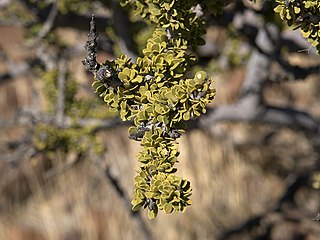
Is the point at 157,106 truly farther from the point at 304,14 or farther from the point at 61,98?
the point at 61,98

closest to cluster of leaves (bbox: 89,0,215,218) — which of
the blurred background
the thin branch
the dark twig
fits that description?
the dark twig

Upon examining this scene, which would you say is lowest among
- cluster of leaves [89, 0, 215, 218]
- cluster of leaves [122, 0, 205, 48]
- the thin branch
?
cluster of leaves [89, 0, 215, 218]

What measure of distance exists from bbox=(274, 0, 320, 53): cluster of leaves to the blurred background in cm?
52

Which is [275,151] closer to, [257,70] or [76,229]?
[76,229]

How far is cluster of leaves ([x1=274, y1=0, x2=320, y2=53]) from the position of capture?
994 mm

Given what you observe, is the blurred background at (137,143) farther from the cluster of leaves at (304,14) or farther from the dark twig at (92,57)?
the dark twig at (92,57)

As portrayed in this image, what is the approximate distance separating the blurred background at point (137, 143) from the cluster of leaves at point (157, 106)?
59 centimetres

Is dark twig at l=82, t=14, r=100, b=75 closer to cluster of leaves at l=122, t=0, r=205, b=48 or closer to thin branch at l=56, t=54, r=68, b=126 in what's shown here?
cluster of leaves at l=122, t=0, r=205, b=48

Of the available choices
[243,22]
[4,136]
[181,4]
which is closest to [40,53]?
[243,22]

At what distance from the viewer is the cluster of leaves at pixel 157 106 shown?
954 millimetres

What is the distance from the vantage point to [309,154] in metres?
3.72

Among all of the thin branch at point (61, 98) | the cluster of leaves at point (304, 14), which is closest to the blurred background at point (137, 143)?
the thin branch at point (61, 98)

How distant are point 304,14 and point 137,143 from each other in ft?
10.6

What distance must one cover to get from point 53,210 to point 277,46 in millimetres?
2489
